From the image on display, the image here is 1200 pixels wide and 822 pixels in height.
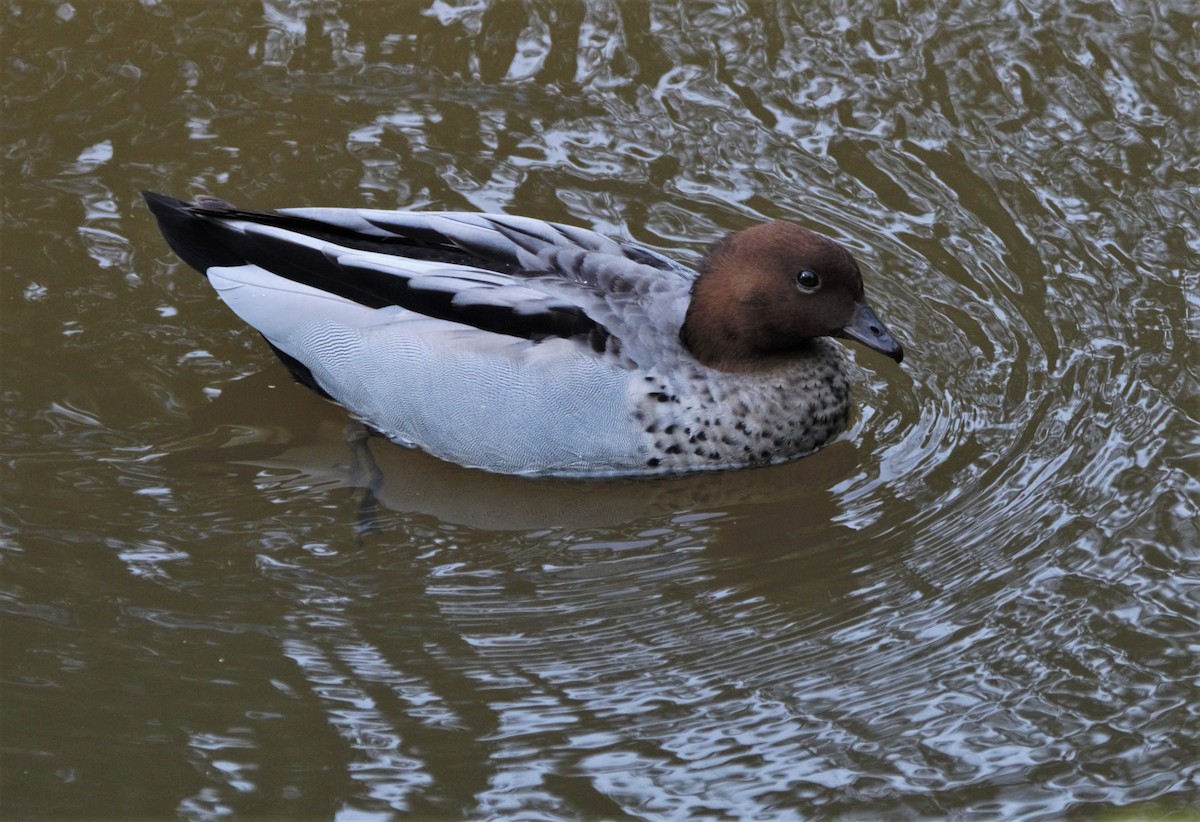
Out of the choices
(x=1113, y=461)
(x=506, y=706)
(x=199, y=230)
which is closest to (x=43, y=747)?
(x=506, y=706)

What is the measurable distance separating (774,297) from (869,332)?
1.55ft

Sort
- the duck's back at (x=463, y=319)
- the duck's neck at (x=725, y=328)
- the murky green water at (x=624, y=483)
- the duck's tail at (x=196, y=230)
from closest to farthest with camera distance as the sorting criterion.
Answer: the murky green water at (x=624, y=483), the duck's back at (x=463, y=319), the duck's neck at (x=725, y=328), the duck's tail at (x=196, y=230)

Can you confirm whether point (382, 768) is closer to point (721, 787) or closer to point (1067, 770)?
point (721, 787)

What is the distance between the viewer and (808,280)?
24.1 feet

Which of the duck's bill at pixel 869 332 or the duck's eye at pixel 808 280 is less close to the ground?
the duck's eye at pixel 808 280

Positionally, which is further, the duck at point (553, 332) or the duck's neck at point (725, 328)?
the duck's neck at point (725, 328)

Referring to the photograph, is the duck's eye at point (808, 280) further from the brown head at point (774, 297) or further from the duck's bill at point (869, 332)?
the duck's bill at point (869, 332)

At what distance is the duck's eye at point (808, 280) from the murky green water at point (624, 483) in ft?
2.83

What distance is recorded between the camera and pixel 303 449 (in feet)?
25.4

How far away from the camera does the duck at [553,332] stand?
23.9ft

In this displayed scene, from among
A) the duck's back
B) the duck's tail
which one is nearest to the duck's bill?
the duck's back

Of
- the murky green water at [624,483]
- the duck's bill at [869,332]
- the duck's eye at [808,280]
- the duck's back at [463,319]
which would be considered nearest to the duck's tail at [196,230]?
the duck's back at [463,319]

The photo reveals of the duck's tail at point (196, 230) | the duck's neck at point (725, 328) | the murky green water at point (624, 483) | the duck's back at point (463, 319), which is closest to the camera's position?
the murky green water at point (624, 483)

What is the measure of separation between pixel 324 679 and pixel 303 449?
6.05 feet
